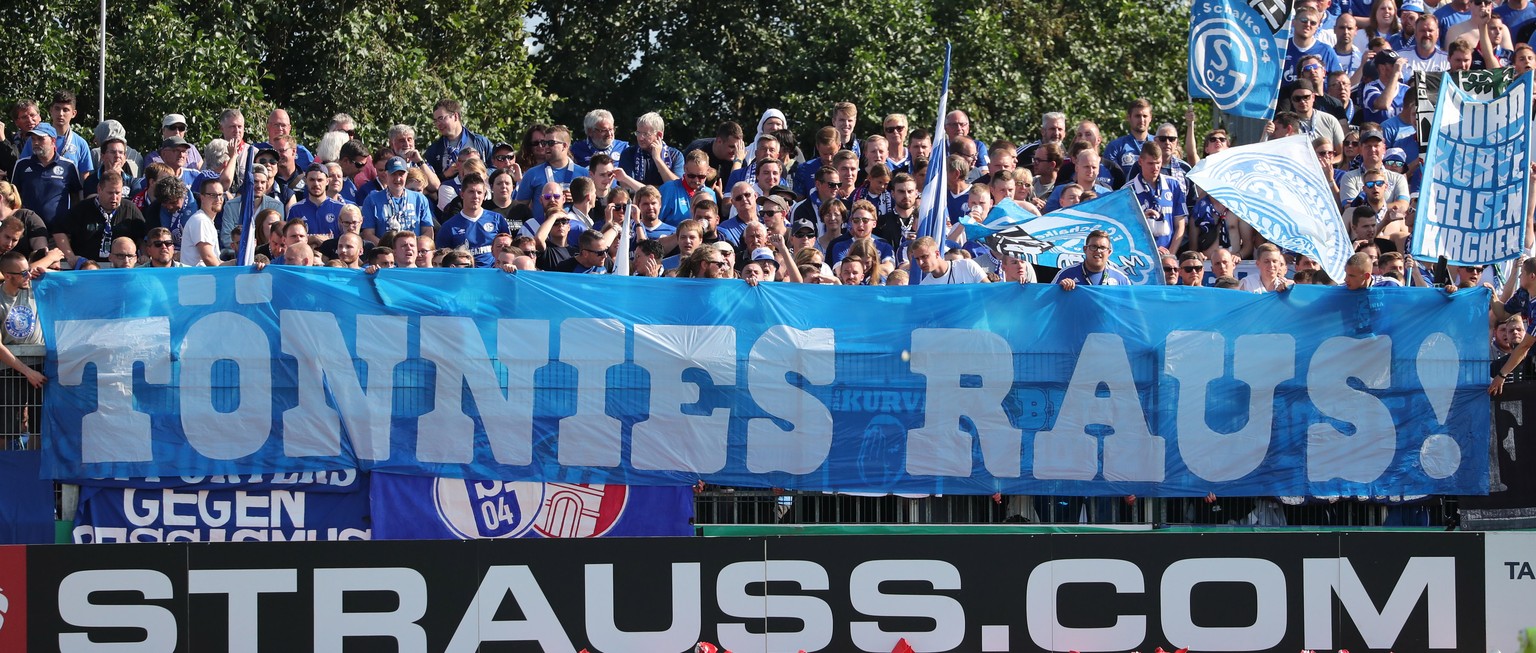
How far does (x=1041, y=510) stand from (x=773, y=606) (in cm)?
184

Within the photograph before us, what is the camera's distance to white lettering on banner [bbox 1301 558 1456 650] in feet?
34.4

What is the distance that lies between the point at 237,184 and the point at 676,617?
611 cm

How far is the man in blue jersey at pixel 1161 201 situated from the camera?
14516mm

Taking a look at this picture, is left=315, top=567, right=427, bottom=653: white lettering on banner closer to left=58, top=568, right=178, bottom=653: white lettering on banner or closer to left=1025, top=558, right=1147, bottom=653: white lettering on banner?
left=58, top=568, right=178, bottom=653: white lettering on banner

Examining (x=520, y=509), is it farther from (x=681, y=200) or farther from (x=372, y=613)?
(x=681, y=200)

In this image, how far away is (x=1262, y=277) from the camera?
1265 centimetres

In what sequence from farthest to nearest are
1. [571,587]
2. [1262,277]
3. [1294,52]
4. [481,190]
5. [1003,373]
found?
[1294,52], [481,190], [1262,277], [1003,373], [571,587]

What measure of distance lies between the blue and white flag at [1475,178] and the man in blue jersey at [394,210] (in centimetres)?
685

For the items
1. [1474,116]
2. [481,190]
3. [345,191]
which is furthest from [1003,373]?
[345,191]

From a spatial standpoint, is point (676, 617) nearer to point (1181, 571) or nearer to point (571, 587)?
point (571, 587)

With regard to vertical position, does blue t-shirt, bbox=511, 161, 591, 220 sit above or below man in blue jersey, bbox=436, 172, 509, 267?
above

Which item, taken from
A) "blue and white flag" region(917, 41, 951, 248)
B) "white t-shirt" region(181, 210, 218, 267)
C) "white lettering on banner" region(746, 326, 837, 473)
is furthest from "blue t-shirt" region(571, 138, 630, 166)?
"white lettering on banner" region(746, 326, 837, 473)

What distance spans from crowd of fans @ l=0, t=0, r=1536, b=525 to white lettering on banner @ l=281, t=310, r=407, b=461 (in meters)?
1.07

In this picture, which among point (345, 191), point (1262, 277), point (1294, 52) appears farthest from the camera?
point (1294, 52)
